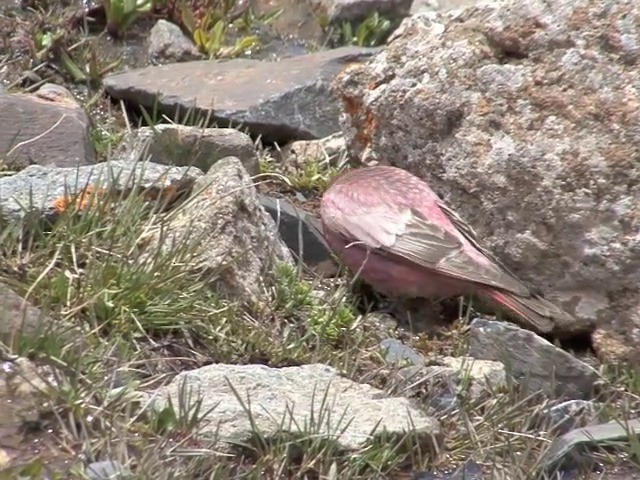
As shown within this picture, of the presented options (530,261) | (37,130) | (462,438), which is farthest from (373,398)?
(37,130)

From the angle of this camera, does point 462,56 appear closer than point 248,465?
No

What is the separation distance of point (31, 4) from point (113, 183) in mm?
2356

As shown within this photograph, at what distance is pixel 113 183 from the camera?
14.5 ft

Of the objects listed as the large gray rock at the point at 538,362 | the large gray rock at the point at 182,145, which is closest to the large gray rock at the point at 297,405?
the large gray rock at the point at 538,362

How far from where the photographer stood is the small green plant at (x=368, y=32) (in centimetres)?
672

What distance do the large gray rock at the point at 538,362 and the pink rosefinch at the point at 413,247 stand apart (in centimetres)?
29

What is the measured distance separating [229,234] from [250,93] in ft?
4.76

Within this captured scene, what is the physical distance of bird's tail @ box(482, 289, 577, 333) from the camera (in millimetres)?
4566

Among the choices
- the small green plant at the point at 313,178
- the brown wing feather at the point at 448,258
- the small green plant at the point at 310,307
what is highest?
the brown wing feather at the point at 448,258

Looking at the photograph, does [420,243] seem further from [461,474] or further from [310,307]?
[461,474]

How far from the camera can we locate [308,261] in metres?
5.05

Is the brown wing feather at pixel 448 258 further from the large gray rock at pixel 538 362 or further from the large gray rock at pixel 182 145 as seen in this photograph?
the large gray rock at pixel 182 145

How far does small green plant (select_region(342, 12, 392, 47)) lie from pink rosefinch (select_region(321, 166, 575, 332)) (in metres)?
1.98

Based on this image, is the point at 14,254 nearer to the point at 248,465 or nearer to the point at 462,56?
the point at 248,465
